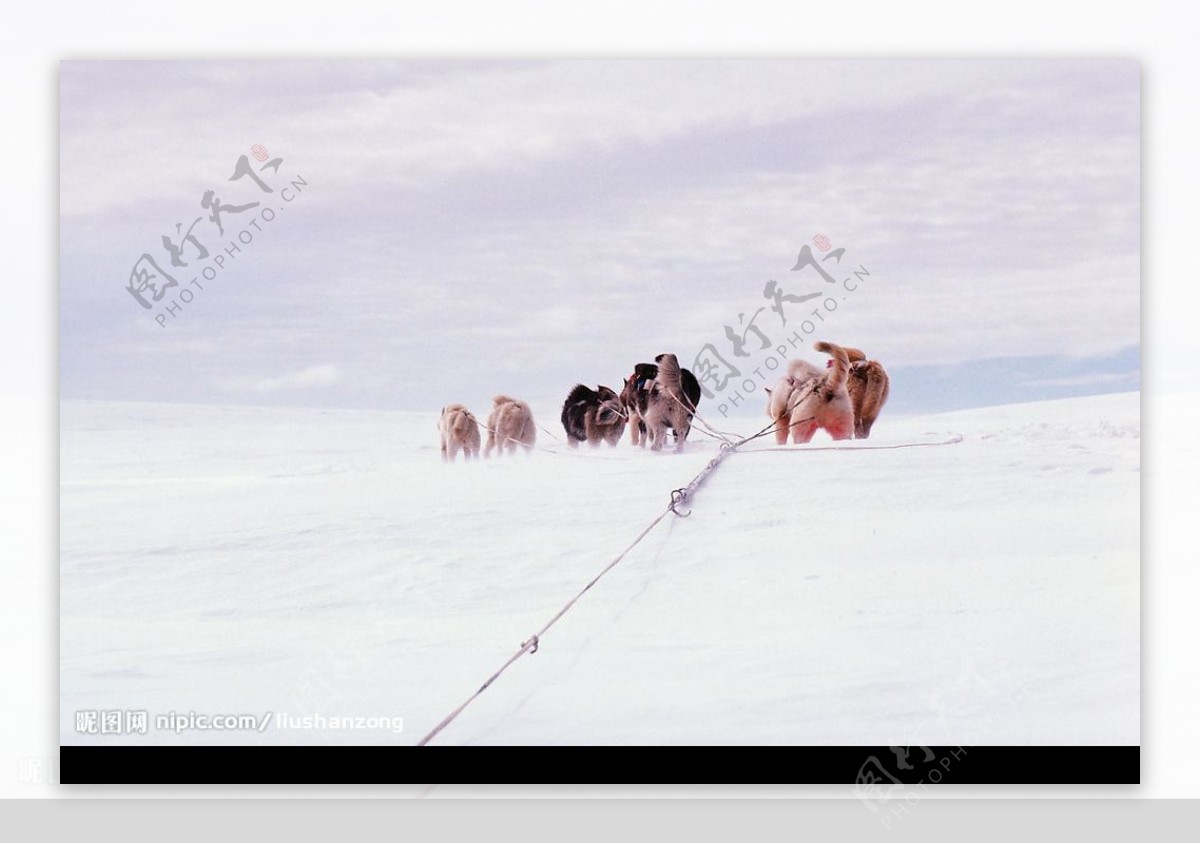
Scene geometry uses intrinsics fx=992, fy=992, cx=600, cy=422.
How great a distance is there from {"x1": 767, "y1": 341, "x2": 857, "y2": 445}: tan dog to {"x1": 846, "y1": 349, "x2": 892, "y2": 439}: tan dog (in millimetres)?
10

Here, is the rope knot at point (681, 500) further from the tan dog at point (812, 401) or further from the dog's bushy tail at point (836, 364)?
the dog's bushy tail at point (836, 364)

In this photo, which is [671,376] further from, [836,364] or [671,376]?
[836,364]

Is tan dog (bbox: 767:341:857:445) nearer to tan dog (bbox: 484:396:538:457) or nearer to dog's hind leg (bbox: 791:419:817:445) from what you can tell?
dog's hind leg (bbox: 791:419:817:445)

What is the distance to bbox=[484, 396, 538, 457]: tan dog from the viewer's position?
1746 mm

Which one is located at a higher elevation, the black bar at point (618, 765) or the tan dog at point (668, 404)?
the tan dog at point (668, 404)

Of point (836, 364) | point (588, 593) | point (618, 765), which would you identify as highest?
point (836, 364)

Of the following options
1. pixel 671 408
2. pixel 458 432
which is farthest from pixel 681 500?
pixel 458 432

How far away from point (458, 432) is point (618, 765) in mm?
640

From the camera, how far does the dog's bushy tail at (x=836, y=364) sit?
1744mm

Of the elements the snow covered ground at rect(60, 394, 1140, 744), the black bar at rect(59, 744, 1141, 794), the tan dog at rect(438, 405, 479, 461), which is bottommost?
the black bar at rect(59, 744, 1141, 794)

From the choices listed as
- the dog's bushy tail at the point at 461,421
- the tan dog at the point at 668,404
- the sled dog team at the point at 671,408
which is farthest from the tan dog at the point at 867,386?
the dog's bushy tail at the point at 461,421

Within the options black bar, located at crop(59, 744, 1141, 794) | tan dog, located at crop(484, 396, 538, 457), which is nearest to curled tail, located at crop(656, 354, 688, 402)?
tan dog, located at crop(484, 396, 538, 457)

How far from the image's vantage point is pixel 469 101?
5.72 feet

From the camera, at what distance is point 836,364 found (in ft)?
5.74
